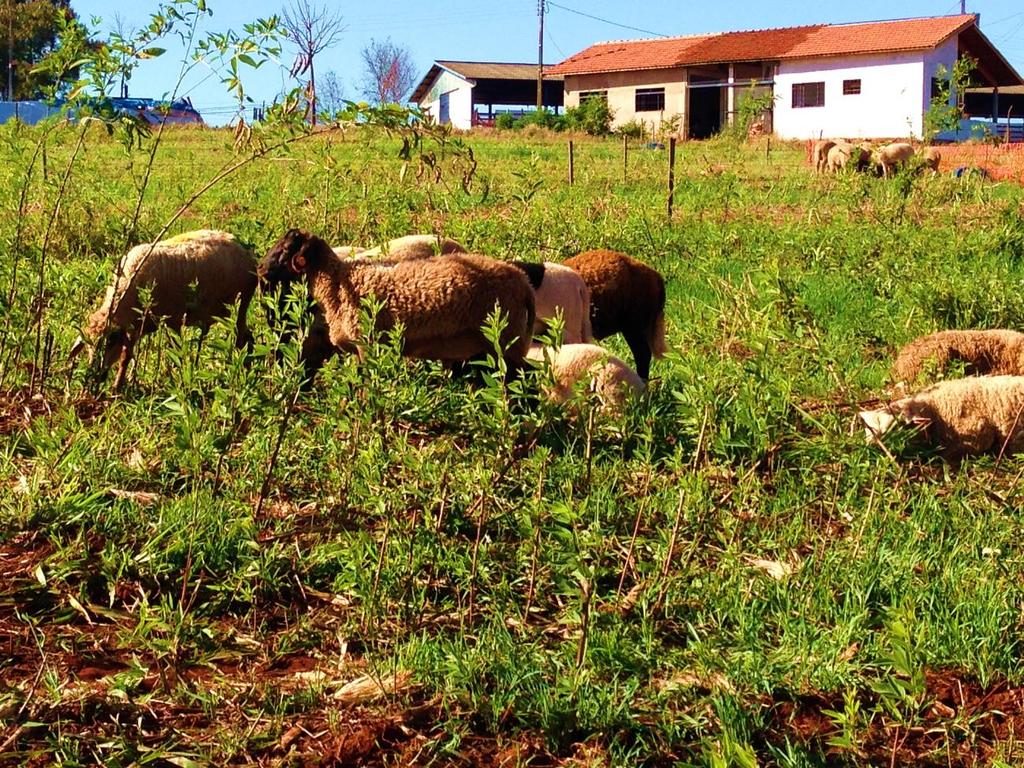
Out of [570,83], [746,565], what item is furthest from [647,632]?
[570,83]

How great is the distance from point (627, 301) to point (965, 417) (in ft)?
9.78

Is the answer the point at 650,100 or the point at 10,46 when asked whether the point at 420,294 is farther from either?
the point at 10,46

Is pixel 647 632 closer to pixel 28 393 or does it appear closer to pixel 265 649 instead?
pixel 265 649

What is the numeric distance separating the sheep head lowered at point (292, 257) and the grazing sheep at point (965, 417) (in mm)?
3143

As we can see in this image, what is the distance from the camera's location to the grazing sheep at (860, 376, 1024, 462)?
603 cm

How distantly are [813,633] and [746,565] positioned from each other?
60cm

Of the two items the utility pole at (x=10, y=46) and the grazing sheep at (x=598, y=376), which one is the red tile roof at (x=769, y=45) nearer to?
the utility pole at (x=10, y=46)

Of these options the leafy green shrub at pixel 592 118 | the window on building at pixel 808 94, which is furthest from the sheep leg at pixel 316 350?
the window on building at pixel 808 94

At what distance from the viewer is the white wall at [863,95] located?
40.1 metres

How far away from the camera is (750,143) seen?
38.0 metres

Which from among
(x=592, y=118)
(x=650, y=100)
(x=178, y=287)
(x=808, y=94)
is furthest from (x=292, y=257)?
(x=650, y=100)

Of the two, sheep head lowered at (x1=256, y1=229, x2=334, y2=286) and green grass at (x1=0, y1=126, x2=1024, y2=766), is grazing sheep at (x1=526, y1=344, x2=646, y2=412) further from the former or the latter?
sheep head lowered at (x1=256, y1=229, x2=334, y2=286)

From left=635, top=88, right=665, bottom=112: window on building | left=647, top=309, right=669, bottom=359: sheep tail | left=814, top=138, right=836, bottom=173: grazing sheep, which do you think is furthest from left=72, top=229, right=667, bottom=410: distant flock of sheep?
left=635, top=88, right=665, bottom=112: window on building

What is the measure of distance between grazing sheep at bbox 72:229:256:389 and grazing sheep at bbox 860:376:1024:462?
3.84 m
